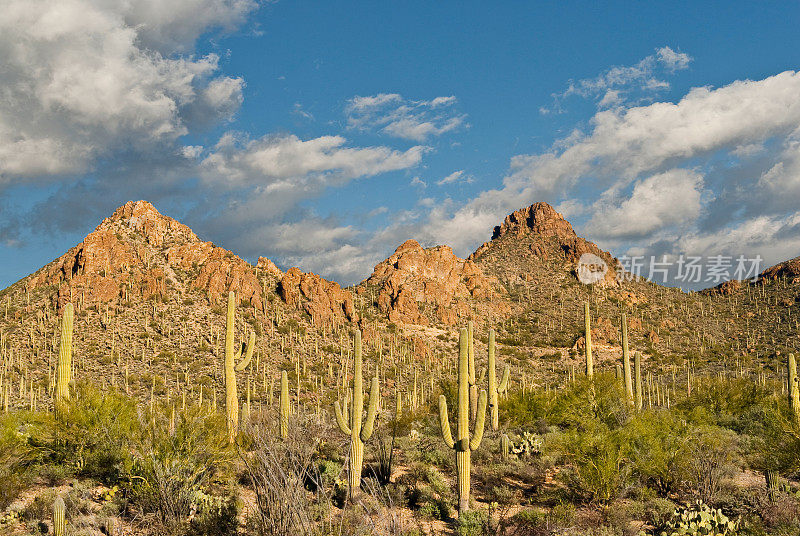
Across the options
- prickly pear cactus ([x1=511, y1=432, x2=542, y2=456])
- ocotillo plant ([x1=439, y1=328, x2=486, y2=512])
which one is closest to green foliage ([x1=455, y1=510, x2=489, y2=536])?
ocotillo plant ([x1=439, y1=328, x2=486, y2=512])

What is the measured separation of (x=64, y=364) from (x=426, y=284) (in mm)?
63944

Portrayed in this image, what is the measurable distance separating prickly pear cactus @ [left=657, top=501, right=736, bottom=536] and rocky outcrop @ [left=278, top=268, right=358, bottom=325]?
49.5 m

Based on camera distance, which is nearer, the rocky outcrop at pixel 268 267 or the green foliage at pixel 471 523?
the green foliage at pixel 471 523

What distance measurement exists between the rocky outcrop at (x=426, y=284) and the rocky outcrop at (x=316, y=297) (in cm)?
798

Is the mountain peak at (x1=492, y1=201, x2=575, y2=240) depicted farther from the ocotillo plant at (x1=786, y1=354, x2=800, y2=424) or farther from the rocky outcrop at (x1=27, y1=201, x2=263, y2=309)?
the ocotillo plant at (x1=786, y1=354, x2=800, y2=424)

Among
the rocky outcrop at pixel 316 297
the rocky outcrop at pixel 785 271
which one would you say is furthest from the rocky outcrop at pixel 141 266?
the rocky outcrop at pixel 785 271

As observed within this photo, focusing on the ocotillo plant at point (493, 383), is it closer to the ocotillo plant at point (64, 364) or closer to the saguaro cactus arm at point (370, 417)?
the saguaro cactus arm at point (370, 417)

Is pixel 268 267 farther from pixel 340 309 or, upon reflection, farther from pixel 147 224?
pixel 147 224

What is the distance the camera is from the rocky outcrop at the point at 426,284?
70875 millimetres

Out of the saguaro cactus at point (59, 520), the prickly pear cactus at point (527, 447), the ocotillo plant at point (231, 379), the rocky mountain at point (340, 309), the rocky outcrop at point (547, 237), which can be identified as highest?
the rocky outcrop at point (547, 237)

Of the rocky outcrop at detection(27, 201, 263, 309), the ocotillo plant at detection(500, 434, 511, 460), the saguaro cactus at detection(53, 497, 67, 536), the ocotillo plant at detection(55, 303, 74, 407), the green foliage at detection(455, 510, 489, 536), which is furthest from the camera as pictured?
the rocky outcrop at detection(27, 201, 263, 309)

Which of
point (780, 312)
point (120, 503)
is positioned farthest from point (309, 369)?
point (780, 312)

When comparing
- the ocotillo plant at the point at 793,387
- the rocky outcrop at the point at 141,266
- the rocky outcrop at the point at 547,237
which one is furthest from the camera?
the rocky outcrop at the point at 547,237

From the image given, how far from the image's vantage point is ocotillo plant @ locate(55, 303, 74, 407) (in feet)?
44.9
